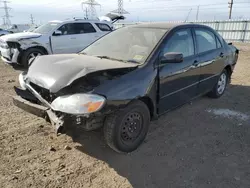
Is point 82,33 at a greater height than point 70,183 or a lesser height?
greater

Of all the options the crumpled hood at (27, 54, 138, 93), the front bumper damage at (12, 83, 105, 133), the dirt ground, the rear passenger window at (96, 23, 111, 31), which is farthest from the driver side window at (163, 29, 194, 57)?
the rear passenger window at (96, 23, 111, 31)

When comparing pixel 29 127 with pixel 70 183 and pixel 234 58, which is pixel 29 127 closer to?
pixel 70 183

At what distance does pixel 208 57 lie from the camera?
4.48m

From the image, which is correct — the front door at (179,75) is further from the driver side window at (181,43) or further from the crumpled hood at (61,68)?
the crumpled hood at (61,68)

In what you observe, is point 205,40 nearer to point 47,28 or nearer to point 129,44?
point 129,44

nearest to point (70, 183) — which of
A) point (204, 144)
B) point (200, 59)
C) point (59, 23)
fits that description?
point (204, 144)

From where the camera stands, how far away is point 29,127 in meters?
3.76

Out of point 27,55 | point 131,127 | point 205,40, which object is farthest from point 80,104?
point 27,55

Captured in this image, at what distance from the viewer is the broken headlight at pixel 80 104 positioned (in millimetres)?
2480

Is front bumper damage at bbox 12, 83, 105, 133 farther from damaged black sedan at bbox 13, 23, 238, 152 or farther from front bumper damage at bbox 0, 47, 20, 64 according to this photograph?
front bumper damage at bbox 0, 47, 20, 64

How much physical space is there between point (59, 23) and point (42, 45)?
48.3 inches

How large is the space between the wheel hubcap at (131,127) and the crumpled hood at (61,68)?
668mm

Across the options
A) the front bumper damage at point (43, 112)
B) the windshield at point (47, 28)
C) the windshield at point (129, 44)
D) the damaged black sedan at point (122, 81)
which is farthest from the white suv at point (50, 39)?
the front bumper damage at point (43, 112)

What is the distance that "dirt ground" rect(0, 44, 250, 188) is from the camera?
2.65 metres
